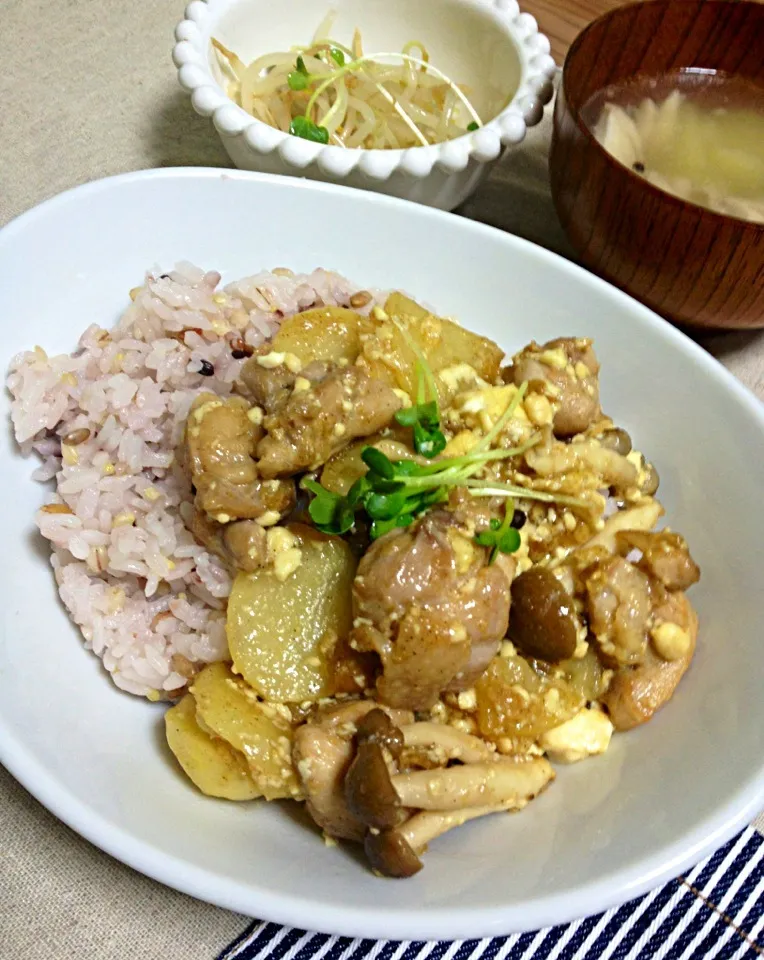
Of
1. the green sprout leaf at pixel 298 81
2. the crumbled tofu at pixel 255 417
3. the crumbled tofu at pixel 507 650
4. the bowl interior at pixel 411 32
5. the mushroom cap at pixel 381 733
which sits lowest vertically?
the mushroom cap at pixel 381 733

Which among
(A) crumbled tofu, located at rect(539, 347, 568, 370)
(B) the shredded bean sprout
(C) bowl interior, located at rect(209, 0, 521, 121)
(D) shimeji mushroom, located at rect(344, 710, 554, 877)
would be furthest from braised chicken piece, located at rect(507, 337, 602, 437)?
(C) bowl interior, located at rect(209, 0, 521, 121)

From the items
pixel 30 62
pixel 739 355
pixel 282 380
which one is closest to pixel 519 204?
pixel 739 355

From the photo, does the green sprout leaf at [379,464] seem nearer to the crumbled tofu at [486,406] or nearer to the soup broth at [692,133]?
the crumbled tofu at [486,406]

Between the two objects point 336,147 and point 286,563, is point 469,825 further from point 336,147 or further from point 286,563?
point 336,147

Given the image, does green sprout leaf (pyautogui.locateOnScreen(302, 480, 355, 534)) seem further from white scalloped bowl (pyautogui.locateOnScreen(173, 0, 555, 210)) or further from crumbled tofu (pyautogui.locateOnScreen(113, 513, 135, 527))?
white scalloped bowl (pyautogui.locateOnScreen(173, 0, 555, 210))

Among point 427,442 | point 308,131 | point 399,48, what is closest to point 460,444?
point 427,442

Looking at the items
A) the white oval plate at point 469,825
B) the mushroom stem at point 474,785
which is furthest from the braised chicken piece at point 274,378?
the mushroom stem at point 474,785

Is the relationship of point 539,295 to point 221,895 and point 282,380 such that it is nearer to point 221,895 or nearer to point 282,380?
point 282,380

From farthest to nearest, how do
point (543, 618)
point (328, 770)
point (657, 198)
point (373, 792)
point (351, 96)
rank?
point (351, 96)
point (657, 198)
point (543, 618)
point (328, 770)
point (373, 792)
